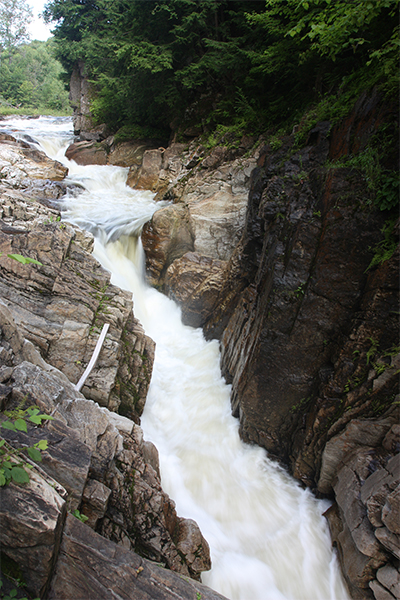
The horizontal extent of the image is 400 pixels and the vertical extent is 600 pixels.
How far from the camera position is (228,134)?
36.6 ft

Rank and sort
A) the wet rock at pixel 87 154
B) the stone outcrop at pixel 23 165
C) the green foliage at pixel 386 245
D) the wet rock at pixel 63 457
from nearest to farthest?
the wet rock at pixel 63 457 < the green foliage at pixel 386 245 < the stone outcrop at pixel 23 165 < the wet rock at pixel 87 154

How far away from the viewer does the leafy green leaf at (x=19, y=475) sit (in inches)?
77.7

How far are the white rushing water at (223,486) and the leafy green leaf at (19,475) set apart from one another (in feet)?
10.6

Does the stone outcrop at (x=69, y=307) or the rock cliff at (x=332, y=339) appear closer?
the rock cliff at (x=332, y=339)

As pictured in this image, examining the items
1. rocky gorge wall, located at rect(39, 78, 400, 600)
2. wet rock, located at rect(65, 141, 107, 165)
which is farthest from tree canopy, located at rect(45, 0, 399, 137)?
rocky gorge wall, located at rect(39, 78, 400, 600)

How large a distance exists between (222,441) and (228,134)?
A: 34.6 ft

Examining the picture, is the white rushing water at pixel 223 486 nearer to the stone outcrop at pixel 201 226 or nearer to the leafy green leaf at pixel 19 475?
the stone outcrop at pixel 201 226

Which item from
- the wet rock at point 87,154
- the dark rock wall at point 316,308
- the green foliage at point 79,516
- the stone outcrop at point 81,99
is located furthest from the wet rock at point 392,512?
the stone outcrop at point 81,99

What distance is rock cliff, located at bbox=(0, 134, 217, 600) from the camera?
2.13 meters

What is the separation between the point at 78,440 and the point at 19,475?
42.8 inches

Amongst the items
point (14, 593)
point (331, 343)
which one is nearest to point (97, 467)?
point (14, 593)

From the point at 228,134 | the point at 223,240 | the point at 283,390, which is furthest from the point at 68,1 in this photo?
the point at 283,390

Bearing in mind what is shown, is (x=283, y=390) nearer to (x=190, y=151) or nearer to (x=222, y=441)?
(x=222, y=441)

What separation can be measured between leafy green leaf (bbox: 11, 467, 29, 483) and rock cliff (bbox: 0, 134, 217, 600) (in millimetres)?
172
